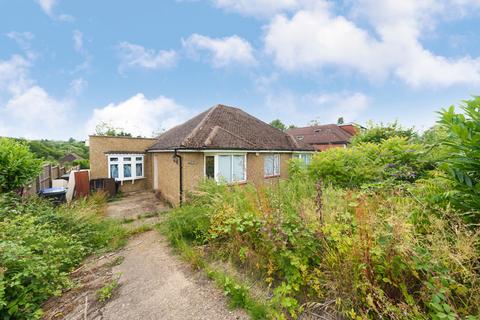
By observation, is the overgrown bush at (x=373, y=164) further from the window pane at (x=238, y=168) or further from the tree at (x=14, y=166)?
the tree at (x=14, y=166)

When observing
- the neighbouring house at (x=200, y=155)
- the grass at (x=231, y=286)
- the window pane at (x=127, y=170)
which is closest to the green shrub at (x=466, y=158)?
the grass at (x=231, y=286)

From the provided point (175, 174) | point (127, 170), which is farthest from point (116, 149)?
point (175, 174)

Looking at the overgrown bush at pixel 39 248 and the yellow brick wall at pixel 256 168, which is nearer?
the overgrown bush at pixel 39 248

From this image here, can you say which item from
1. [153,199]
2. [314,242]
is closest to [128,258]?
[314,242]

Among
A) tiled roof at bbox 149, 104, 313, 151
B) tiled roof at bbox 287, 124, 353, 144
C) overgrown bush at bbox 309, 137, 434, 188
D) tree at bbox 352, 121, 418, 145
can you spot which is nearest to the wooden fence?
tiled roof at bbox 149, 104, 313, 151

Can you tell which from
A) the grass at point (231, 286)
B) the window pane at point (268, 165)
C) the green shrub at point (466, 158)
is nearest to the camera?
the green shrub at point (466, 158)

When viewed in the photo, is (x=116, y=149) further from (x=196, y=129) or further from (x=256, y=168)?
(x=256, y=168)

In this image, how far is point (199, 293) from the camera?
335 cm

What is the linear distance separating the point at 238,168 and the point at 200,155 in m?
2.32

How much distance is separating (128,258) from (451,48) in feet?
48.7

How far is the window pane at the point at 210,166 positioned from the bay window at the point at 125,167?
7082 millimetres

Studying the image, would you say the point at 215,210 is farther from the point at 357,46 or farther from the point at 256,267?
the point at 357,46

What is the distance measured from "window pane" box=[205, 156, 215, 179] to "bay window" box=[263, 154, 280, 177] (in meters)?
3.75

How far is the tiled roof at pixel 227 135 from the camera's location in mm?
9859
